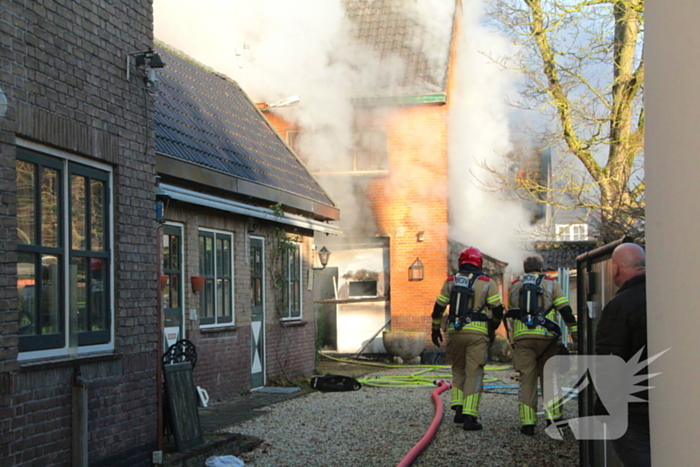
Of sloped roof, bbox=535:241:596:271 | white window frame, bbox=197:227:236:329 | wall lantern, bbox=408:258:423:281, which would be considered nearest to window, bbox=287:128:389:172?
wall lantern, bbox=408:258:423:281

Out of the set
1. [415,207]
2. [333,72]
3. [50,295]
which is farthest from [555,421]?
[333,72]

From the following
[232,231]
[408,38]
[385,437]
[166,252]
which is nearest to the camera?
[385,437]

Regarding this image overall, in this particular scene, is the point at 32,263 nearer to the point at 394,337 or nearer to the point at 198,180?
the point at 198,180

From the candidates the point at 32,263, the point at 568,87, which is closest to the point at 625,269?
the point at 32,263

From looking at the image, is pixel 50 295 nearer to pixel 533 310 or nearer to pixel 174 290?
pixel 174 290

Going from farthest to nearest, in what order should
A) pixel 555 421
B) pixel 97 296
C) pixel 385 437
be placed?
1. pixel 555 421
2. pixel 385 437
3. pixel 97 296

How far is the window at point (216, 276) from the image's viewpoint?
437 inches

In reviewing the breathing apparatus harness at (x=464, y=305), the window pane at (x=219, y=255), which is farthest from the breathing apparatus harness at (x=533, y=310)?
the window pane at (x=219, y=255)

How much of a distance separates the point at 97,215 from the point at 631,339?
3991 mm

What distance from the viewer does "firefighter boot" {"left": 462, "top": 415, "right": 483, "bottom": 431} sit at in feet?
28.7

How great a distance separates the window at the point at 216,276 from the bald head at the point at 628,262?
7.41 m

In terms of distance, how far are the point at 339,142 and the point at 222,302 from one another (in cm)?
974

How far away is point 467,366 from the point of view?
9.02 m

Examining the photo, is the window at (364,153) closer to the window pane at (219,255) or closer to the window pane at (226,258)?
the window pane at (226,258)
